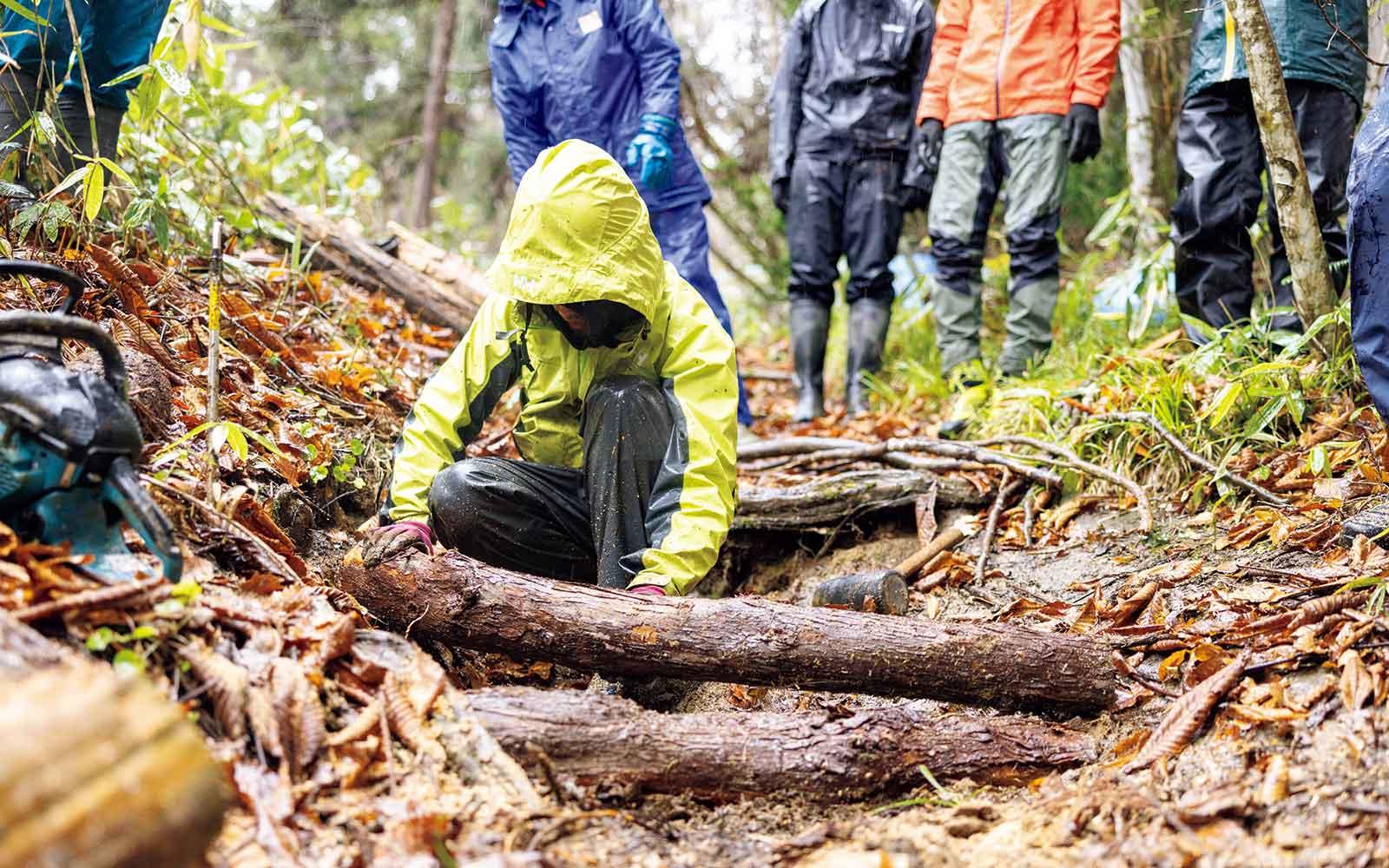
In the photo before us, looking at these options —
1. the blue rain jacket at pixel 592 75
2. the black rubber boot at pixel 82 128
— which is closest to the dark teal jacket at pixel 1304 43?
the blue rain jacket at pixel 592 75

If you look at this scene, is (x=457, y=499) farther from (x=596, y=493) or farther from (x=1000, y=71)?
(x=1000, y=71)

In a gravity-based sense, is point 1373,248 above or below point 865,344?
above

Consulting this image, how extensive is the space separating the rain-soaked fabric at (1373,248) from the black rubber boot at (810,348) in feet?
8.97

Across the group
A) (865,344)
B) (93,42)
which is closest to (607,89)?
(865,344)

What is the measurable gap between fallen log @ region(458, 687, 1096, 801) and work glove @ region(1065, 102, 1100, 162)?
3.17 meters

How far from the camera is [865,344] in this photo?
5.27 metres

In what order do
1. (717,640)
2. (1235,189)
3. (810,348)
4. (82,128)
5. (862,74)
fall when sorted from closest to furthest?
(717,640) < (82,128) < (1235,189) < (862,74) < (810,348)

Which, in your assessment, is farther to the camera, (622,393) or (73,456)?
(622,393)

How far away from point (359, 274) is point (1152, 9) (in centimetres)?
429

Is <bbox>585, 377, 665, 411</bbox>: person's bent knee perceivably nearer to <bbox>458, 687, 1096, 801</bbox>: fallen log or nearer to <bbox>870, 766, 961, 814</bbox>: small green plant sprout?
<bbox>458, 687, 1096, 801</bbox>: fallen log

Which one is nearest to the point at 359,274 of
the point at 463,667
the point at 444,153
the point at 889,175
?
the point at 889,175

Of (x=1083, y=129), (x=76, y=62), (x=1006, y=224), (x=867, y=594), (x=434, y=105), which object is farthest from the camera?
(x=434, y=105)

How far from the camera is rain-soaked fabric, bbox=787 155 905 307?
204 inches

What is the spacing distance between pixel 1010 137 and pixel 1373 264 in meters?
2.25
